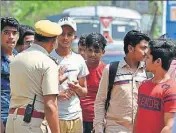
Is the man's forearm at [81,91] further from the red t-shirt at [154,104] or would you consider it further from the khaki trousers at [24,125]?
the red t-shirt at [154,104]

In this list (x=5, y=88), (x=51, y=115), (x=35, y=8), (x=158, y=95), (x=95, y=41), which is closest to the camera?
(x=158, y=95)

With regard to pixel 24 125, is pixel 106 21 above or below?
above

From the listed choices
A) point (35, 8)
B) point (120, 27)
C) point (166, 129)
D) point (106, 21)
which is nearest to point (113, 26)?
point (120, 27)

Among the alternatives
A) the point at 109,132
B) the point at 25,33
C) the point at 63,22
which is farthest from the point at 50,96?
the point at 25,33

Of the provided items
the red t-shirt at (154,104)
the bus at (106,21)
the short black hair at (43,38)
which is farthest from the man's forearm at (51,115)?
the bus at (106,21)

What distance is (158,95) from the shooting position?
180 inches

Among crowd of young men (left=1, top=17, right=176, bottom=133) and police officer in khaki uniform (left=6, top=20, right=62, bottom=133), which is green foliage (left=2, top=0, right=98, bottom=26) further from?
police officer in khaki uniform (left=6, top=20, right=62, bottom=133)

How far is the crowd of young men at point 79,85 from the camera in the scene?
470 centimetres

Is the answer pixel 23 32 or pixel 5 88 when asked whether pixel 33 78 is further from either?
pixel 23 32

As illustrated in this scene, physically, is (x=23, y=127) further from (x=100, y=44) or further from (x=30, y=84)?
(x=100, y=44)

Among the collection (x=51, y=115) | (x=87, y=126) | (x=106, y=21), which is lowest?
(x=87, y=126)

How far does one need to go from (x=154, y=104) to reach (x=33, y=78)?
1.04 meters

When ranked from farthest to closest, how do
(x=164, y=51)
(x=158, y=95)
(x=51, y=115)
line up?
1. (x=51, y=115)
2. (x=164, y=51)
3. (x=158, y=95)

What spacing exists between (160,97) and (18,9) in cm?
2785
